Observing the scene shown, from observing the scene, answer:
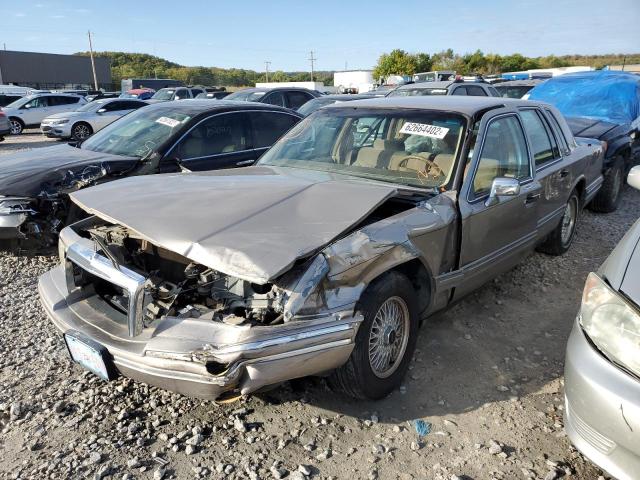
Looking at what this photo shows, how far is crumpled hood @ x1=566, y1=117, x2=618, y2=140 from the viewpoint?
7.14 metres

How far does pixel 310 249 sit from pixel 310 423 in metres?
1.04

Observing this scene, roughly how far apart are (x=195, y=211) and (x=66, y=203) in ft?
9.13

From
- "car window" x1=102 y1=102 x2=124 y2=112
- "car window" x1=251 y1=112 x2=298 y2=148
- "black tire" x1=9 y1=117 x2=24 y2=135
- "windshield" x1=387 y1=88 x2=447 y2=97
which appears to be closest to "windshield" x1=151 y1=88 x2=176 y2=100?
"car window" x1=102 y1=102 x2=124 y2=112

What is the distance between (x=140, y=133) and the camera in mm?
5871

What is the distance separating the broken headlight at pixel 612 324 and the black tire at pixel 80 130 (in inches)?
677

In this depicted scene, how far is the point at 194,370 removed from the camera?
2193 millimetres

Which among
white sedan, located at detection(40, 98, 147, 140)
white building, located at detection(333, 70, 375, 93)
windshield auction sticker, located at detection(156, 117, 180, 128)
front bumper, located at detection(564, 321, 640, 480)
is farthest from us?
white building, located at detection(333, 70, 375, 93)

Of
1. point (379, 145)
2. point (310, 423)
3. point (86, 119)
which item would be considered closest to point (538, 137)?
point (379, 145)

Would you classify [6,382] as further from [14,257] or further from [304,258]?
[14,257]

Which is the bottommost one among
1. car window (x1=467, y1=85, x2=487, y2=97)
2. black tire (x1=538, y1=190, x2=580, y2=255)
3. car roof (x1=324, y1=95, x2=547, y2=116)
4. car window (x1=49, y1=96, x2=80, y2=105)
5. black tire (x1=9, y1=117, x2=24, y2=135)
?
black tire (x1=9, y1=117, x2=24, y2=135)

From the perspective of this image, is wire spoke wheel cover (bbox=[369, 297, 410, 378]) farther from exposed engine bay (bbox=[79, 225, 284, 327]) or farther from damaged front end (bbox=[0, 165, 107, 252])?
damaged front end (bbox=[0, 165, 107, 252])

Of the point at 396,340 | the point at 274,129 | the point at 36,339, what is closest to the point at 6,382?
the point at 36,339

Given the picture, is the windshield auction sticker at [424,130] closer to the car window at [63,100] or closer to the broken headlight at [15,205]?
the broken headlight at [15,205]

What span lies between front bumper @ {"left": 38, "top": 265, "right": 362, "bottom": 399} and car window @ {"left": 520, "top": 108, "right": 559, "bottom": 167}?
2.75 metres
